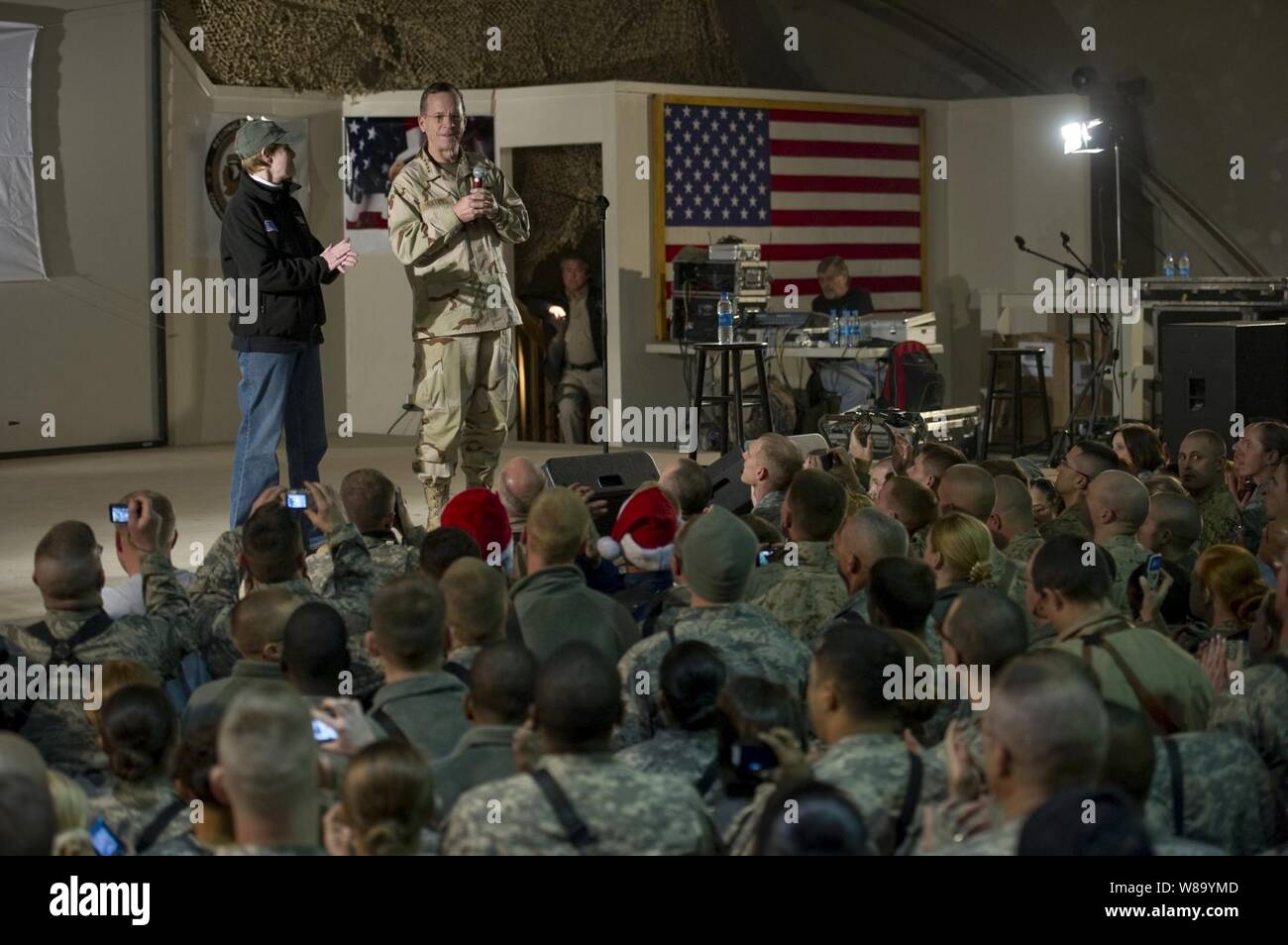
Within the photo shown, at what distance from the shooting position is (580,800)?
2793 mm

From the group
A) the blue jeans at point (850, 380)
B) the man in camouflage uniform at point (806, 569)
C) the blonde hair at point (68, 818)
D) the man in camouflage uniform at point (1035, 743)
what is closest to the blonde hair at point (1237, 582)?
the man in camouflage uniform at point (806, 569)

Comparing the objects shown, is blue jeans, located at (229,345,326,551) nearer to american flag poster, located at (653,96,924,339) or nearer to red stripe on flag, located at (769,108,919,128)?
american flag poster, located at (653,96,924,339)

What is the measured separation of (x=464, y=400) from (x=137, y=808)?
14.2 feet

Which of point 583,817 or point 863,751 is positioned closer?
point 583,817

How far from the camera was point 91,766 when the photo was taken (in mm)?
3807

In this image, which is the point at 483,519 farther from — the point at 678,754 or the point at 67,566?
the point at 678,754

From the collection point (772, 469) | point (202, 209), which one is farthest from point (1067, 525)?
point (202, 209)

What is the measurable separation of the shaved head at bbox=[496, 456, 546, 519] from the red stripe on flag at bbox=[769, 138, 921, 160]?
7008mm

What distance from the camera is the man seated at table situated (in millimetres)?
11242

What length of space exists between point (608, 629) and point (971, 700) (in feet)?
3.03

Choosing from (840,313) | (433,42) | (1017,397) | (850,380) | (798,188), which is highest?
(433,42)

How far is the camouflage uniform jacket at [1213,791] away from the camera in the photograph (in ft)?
10.2

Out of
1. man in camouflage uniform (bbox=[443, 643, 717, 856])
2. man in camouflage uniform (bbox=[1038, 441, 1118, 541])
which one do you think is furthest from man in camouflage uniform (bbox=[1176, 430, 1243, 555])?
man in camouflage uniform (bbox=[443, 643, 717, 856])
